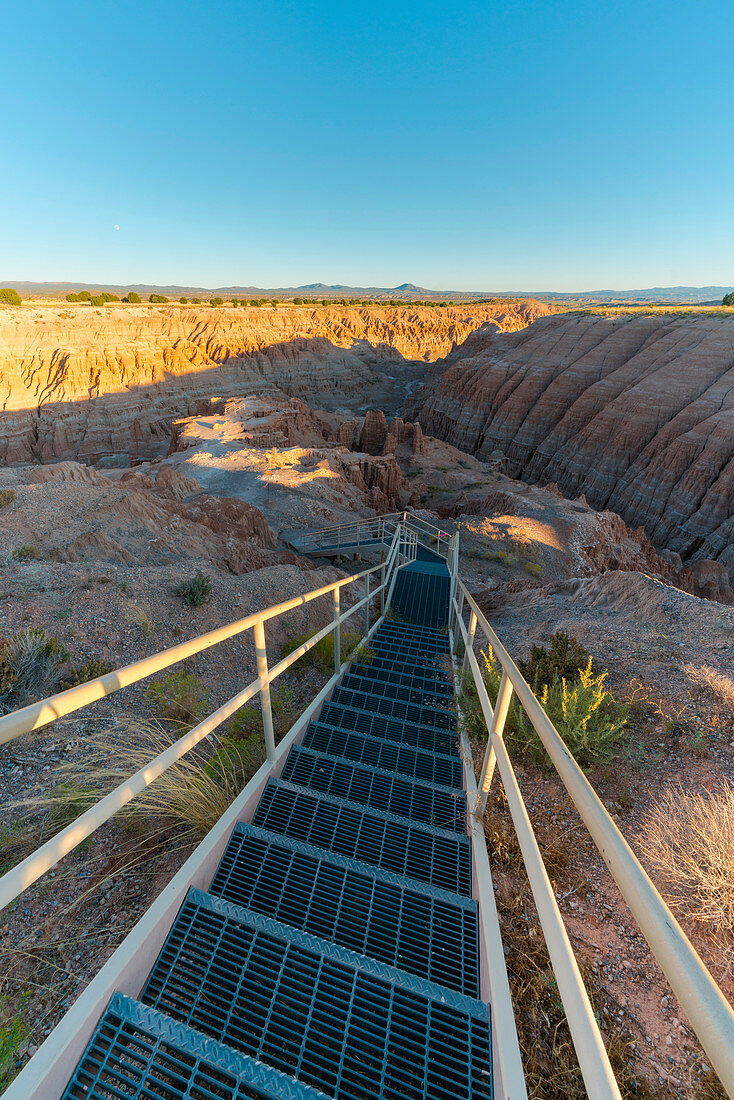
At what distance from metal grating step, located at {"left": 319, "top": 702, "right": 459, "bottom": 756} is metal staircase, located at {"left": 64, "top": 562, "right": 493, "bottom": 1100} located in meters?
0.71

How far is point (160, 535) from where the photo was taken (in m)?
11.6

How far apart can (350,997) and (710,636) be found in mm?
6029

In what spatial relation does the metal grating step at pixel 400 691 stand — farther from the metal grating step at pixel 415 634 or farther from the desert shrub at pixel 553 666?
the metal grating step at pixel 415 634

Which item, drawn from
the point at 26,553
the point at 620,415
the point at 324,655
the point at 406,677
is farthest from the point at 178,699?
the point at 620,415

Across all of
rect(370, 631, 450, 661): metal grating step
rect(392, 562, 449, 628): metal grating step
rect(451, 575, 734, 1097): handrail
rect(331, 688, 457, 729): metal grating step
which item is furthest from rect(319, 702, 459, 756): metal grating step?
rect(392, 562, 449, 628): metal grating step

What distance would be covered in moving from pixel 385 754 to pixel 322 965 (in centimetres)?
186

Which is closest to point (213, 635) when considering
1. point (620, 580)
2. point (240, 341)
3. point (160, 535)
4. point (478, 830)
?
point (478, 830)

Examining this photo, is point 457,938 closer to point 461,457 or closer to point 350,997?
point 350,997

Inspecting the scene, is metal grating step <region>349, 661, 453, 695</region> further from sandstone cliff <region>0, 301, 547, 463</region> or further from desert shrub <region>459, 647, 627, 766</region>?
sandstone cliff <region>0, 301, 547, 463</region>

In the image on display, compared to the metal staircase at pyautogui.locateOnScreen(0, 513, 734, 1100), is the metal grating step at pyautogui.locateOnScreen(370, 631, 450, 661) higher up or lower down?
lower down

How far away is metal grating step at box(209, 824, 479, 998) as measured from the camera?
7.21ft

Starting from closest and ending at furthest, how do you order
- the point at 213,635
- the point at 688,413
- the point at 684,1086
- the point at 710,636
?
the point at 684,1086, the point at 213,635, the point at 710,636, the point at 688,413

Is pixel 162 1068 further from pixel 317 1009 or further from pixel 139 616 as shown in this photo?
pixel 139 616

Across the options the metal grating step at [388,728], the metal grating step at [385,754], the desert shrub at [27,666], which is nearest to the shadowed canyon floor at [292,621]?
the desert shrub at [27,666]
